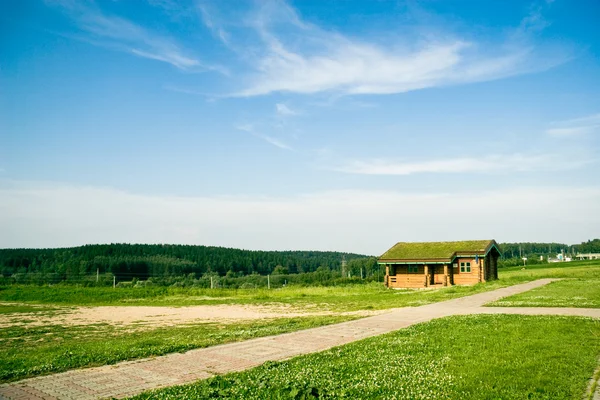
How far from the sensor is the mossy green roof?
45.8m

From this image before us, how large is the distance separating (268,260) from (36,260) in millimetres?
70967

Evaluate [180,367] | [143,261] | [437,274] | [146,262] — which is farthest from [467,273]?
[143,261]

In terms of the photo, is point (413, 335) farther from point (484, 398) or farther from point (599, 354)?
point (484, 398)

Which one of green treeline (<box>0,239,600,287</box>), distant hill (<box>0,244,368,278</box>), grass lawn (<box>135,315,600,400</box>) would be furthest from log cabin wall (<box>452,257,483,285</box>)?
distant hill (<box>0,244,368,278</box>)

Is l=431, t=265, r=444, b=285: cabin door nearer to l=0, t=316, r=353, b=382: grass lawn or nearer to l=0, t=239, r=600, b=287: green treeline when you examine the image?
l=0, t=316, r=353, b=382: grass lawn

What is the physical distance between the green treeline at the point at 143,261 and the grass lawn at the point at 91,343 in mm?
76631

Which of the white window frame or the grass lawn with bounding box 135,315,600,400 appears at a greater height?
the white window frame

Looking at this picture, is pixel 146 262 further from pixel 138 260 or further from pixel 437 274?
pixel 437 274

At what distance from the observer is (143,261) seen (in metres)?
112

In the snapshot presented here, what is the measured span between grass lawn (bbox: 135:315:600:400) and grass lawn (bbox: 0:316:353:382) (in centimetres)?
401

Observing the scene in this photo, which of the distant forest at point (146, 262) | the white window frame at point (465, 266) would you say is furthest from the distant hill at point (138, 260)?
the white window frame at point (465, 266)

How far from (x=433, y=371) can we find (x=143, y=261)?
11247 cm

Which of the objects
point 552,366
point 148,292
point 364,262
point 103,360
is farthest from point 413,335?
point 364,262

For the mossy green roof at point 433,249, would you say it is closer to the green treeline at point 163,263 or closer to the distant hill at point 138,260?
the green treeline at point 163,263
